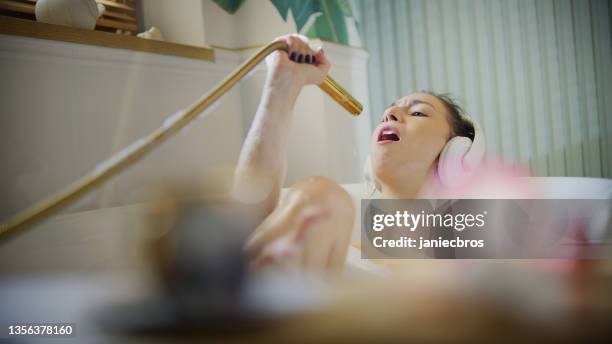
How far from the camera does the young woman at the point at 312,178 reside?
0.57m

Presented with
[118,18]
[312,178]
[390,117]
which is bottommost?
[312,178]

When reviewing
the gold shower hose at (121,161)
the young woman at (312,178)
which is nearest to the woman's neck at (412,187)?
the young woman at (312,178)

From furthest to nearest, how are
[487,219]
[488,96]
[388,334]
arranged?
[488,96] → [487,219] → [388,334]

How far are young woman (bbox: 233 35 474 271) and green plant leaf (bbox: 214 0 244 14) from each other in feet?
0.41

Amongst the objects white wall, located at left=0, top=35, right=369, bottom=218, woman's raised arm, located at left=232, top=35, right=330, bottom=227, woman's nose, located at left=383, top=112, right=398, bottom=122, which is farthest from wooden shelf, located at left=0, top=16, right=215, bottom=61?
woman's nose, located at left=383, top=112, right=398, bottom=122

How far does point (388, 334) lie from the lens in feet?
1.80

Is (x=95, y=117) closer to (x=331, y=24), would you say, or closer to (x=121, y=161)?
(x=121, y=161)

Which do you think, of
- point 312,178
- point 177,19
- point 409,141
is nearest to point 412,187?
point 409,141

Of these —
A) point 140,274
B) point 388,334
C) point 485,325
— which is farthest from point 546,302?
point 140,274

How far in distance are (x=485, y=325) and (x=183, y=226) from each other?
1.16 feet

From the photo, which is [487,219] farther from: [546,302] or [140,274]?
[140,274]

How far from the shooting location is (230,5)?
2.43ft

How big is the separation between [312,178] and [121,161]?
0.77 feet

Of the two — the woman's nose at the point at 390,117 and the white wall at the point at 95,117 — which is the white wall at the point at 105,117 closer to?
the white wall at the point at 95,117
